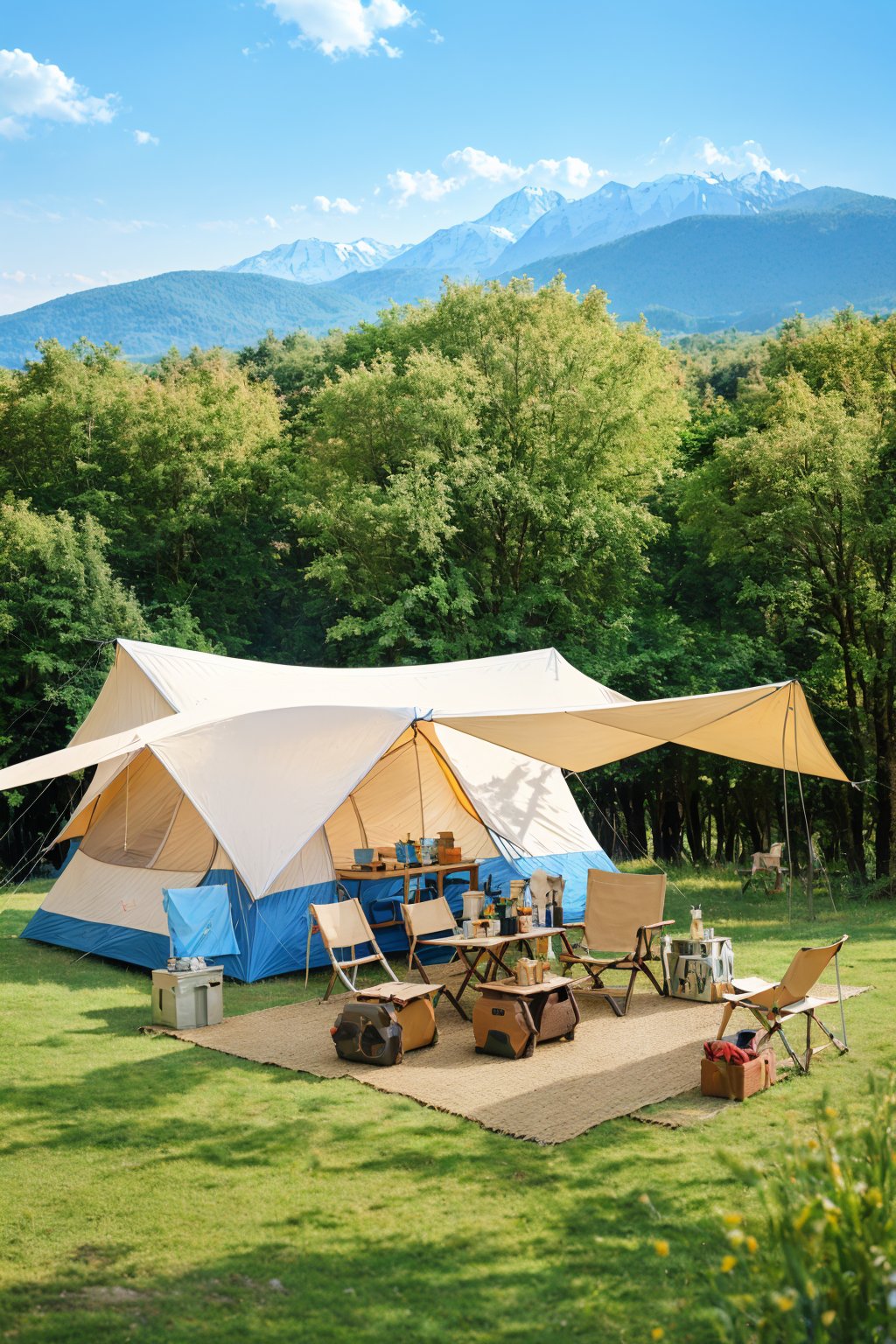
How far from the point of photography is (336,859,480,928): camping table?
26.1ft

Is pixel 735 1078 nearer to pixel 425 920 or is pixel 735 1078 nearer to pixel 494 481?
pixel 425 920

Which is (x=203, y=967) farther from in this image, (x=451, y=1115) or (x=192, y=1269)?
(x=192, y=1269)

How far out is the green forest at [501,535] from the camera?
42.5 feet

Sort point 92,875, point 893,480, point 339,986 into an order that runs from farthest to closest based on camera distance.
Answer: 1. point 893,480
2. point 92,875
3. point 339,986

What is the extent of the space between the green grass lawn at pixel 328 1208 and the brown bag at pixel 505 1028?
820 mm

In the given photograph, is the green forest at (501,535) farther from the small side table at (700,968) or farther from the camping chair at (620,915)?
the small side table at (700,968)

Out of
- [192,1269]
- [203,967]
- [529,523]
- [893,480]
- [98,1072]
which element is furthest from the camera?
[529,523]

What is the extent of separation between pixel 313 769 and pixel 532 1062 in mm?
3013

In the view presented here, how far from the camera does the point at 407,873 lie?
8.02 metres

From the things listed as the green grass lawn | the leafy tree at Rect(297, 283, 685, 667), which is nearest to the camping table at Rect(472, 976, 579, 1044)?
the green grass lawn

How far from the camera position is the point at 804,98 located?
170 ft

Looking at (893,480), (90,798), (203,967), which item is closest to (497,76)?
(893,480)

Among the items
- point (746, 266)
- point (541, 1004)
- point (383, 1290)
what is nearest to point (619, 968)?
point (541, 1004)

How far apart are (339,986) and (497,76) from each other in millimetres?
27691
